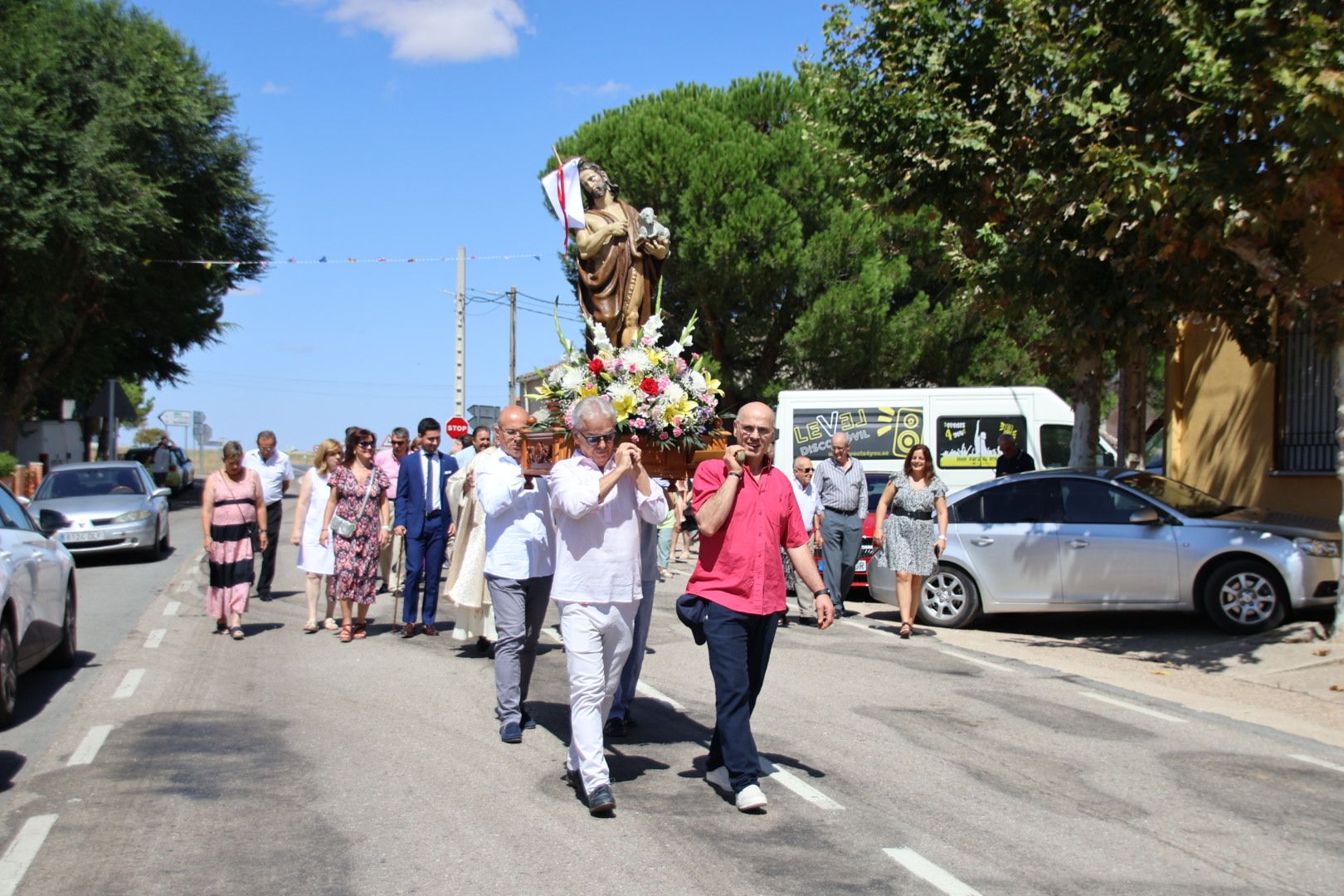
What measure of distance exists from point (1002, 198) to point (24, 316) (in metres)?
25.7

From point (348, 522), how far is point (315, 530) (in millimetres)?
1004

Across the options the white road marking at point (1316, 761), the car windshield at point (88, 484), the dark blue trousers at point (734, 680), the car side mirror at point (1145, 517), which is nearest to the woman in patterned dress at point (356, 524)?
the dark blue trousers at point (734, 680)

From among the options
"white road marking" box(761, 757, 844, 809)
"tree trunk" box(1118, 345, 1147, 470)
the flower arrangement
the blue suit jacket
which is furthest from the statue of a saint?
"tree trunk" box(1118, 345, 1147, 470)

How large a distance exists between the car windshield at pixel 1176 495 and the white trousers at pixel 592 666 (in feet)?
24.5

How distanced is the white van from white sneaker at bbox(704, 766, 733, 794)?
12.3 meters

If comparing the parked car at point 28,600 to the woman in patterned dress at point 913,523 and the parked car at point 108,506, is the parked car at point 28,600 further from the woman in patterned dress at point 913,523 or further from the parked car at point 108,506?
the parked car at point 108,506

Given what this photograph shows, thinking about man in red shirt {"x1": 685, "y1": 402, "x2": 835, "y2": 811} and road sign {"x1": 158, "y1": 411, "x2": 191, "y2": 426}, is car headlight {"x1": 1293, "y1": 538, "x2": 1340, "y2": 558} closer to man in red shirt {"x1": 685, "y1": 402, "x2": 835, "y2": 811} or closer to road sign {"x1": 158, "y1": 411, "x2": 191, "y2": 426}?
man in red shirt {"x1": 685, "y1": 402, "x2": 835, "y2": 811}

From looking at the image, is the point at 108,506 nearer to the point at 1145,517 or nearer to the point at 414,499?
the point at 414,499

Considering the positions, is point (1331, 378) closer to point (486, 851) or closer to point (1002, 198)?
point (1002, 198)

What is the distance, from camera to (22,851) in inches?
204

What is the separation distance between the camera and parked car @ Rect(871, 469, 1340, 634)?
11.1 m

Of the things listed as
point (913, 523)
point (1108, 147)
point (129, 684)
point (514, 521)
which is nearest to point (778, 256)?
point (913, 523)

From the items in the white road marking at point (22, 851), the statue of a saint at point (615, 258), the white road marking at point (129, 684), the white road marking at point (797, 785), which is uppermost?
the statue of a saint at point (615, 258)

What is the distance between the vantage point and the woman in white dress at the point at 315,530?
456 inches
